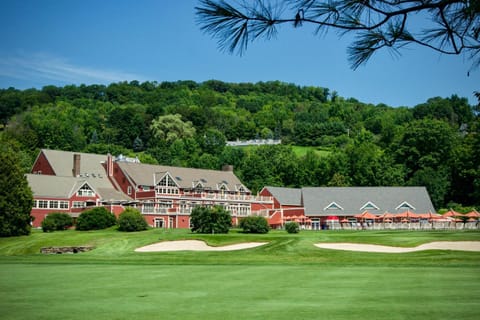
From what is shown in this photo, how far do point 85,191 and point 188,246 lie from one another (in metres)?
28.0

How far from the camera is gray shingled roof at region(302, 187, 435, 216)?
222ft

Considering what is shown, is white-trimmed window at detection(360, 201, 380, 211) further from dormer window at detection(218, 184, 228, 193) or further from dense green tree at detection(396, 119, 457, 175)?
dense green tree at detection(396, 119, 457, 175)

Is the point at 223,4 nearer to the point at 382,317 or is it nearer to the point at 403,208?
the point at 382,317

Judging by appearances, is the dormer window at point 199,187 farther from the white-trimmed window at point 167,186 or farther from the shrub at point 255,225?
the shrub at point 255,225

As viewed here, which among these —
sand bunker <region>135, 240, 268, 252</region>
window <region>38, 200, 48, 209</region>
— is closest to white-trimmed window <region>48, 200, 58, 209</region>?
window <region>38, 200, 48, 209</region>

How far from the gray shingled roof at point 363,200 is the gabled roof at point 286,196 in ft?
11.8

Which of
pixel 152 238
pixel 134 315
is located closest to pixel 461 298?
pixel 134 315

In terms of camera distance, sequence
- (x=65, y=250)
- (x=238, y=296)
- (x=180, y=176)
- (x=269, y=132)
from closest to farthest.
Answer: (x=238, y=296) → (x=65, y=250) → (x=180, y=176) → (x=269, y=132)

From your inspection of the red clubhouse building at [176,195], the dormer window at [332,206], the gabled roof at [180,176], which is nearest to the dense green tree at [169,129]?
the gabled roof at [180,176]

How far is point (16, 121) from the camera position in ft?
367

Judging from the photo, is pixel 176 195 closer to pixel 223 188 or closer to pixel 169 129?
pixel 223 188

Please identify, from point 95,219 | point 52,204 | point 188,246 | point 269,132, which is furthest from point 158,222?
point 269,132

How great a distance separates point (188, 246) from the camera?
122 ft

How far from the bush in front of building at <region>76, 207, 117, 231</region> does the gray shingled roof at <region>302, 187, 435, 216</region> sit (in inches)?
1037
